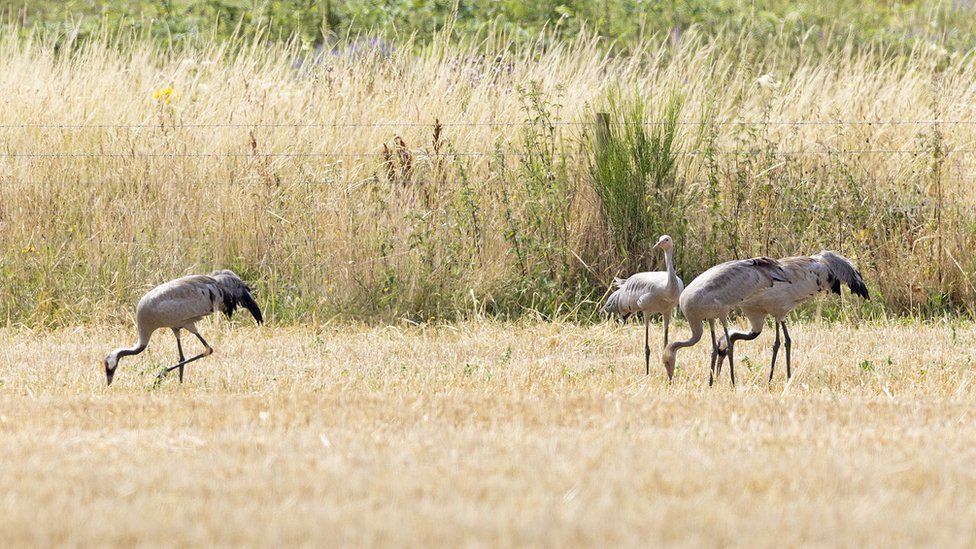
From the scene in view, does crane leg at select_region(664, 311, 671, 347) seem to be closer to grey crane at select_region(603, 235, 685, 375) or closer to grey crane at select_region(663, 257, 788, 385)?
grey crane at select_region(603, 235, 685, 375)

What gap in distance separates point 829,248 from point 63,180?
597 cm

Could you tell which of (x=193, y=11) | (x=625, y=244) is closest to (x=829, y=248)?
(x=625, y=244)

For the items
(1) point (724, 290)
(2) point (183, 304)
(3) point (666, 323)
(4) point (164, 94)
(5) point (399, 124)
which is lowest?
(2) point (183, 304)

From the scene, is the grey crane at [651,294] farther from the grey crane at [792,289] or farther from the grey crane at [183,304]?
the grey crane at [183,304]

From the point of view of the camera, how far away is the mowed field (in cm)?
434

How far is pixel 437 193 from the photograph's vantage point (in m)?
10.5

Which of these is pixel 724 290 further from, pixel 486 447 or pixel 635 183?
pixel 635 183

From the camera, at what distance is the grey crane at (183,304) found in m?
7.74

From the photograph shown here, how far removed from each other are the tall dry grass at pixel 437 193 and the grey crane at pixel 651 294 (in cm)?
147

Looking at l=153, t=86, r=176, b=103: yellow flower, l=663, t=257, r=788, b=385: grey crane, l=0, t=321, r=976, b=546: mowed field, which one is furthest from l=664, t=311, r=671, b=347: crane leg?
l=153, t=86, r=176, b=103: yellow flower

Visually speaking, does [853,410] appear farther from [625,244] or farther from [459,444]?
[625,244]

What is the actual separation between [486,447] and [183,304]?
2.87 meters

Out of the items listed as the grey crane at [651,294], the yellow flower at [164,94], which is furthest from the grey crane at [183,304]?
the yellow flower at [164,94]

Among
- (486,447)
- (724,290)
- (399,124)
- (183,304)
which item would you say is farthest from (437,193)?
(486,447)
